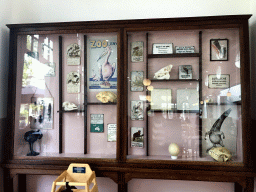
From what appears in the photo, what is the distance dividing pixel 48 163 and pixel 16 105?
772 millimetres

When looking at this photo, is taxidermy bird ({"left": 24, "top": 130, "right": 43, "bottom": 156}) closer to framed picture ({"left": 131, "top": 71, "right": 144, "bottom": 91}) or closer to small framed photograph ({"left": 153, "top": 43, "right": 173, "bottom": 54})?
framed picture ({"left": 131, "top": 71, "right": 144, "bottom": 91})

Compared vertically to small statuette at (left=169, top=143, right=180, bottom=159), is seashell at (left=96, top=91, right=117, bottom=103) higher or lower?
higher

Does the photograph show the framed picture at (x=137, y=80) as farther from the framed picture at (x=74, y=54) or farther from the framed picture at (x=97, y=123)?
the framed picture at (x=74, y=54)

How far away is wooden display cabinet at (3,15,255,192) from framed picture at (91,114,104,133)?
0.01 meters

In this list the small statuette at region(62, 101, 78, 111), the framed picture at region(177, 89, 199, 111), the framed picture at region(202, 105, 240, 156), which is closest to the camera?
the framed picture at region(202, 105, 240, 156)

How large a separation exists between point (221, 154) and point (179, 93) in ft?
2.53

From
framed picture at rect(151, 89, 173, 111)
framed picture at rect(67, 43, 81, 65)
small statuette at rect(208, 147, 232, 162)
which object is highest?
framed picture at rect(67, 43, 81, 65)

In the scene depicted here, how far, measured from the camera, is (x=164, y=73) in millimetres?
2041

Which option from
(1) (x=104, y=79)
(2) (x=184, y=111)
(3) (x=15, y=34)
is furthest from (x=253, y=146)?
(3) (x=15, y=34)

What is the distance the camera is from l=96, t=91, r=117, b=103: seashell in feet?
6.63

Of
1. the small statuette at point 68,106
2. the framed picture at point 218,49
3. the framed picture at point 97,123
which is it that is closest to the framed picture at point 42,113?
the small statuette at point 68,106

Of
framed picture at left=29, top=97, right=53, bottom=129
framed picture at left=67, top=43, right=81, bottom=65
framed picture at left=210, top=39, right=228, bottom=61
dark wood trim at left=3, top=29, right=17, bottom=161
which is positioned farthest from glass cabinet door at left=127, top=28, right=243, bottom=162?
dark wood trim at left=3, top=29, right=17, bottom=161

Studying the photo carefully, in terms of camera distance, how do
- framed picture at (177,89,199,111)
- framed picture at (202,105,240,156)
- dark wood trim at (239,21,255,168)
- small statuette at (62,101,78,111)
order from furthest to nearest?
small statuette at (62,101,78,111)
framed picture at (177,89,199,111)
framed picture at (202,105,240,156)
dark wood trim at (239,21,255,168)

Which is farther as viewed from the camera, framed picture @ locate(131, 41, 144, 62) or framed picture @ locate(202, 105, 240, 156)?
framed picture @ locate(131, 41, 144, 62)
